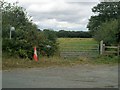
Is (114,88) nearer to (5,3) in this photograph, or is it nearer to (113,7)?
(5,3)

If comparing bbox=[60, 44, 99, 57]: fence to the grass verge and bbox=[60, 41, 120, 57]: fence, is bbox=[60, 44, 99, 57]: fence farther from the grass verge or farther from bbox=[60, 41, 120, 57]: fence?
the grass verge

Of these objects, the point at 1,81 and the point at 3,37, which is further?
the point at 3,37

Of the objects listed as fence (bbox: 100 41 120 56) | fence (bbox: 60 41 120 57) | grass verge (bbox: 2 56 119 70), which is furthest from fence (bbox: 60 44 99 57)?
grass verge (bbox: 2 56 119 70)

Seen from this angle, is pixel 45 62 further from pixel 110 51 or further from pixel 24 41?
pixel 110 51

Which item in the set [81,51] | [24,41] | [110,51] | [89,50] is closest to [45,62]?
[24,41]

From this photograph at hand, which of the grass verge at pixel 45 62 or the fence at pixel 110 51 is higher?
the fence at pixel 110 51

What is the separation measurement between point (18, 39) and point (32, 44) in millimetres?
956

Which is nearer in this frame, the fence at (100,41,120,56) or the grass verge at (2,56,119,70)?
the grass verge at (2,56,119,70)

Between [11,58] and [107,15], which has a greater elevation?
[107,15]

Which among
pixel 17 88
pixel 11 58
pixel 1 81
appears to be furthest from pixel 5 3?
pixel 17 88

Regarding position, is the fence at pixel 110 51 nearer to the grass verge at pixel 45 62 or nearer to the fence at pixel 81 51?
the fence at pixel 81 51

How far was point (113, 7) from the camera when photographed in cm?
6506

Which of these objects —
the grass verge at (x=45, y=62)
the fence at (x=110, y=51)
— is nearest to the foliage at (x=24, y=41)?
the grass verge at (x=45, y=62)

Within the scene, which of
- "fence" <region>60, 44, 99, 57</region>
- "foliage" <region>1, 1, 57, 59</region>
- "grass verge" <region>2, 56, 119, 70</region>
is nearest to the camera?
"grass verge" <region>2, 56, 119, 70</region>
